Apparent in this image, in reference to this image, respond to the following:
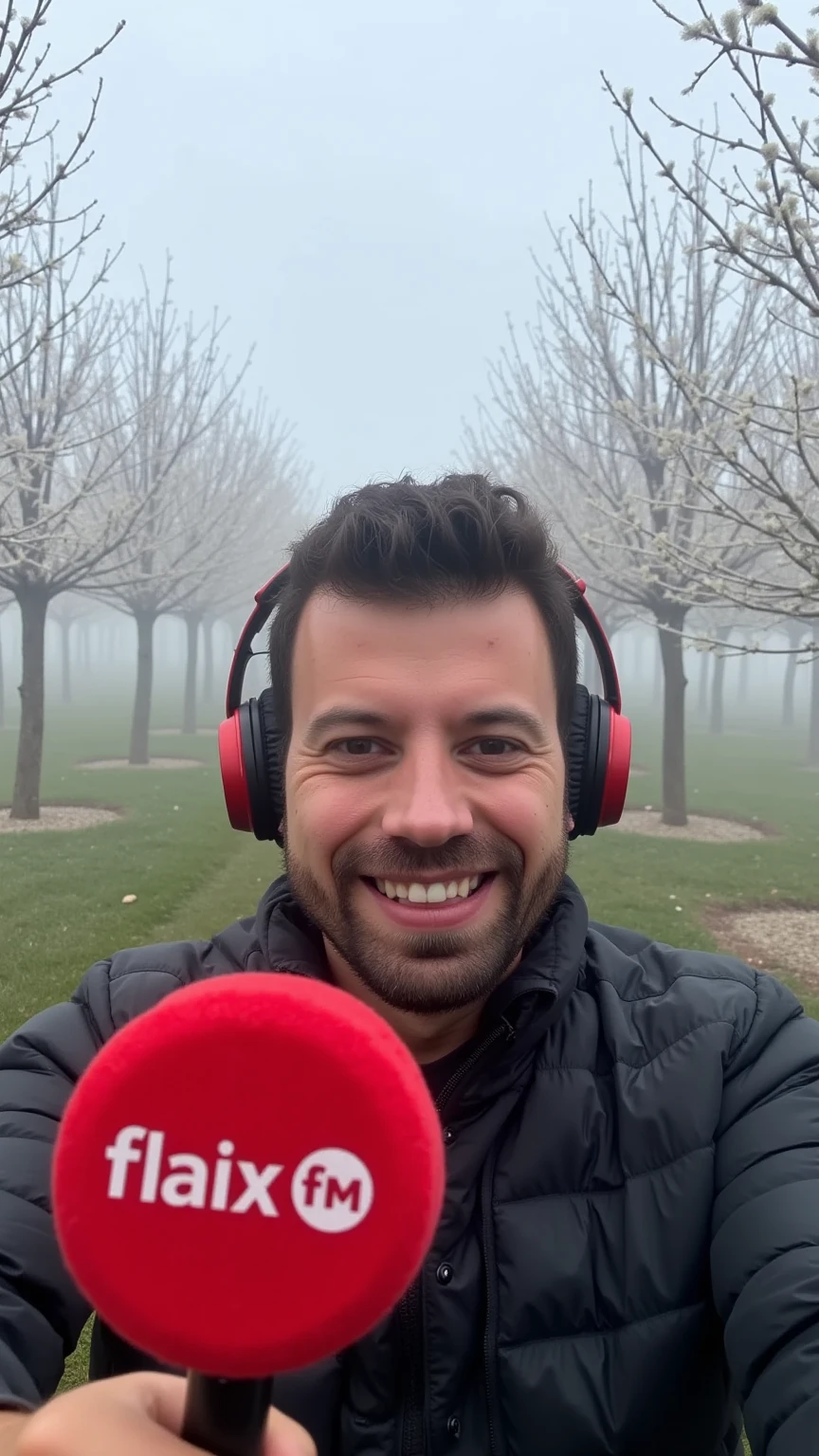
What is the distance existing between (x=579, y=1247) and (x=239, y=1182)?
3.71 feet

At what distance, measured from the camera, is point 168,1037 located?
0.71m

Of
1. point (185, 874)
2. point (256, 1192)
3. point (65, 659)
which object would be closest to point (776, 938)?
point (185, 874)

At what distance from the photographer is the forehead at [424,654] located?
1701 mm

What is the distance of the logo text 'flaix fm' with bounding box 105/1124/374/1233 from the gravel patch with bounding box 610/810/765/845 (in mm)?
12108

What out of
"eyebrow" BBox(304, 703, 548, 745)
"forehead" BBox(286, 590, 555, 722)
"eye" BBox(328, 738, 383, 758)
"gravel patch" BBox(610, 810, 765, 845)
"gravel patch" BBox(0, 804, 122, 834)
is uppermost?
"forehead" BBox(286, 590, 555, 722)

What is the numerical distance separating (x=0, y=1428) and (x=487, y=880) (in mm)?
1042

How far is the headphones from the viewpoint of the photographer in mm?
2168

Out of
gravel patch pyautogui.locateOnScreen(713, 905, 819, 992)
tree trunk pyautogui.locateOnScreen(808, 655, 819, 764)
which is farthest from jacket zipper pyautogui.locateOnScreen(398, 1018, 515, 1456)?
tree trunk pyautogui.locateOnScreen(808, 655, 819, 764)

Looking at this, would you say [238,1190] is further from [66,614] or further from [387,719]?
[66,614]

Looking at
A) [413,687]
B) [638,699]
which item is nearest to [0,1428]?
[413,687]

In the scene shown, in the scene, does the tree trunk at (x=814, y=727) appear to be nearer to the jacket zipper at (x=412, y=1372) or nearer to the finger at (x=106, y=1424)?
the jacket zipper at (x=412, y=1372)

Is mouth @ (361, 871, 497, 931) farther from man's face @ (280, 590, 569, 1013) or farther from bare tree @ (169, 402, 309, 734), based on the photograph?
bare tree @ (169, 402, 309, 734)

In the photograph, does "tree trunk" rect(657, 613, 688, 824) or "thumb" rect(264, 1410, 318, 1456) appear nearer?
"thumb" rect(264, 1410, 318, 1456)

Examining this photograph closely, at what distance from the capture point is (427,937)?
1646mm
